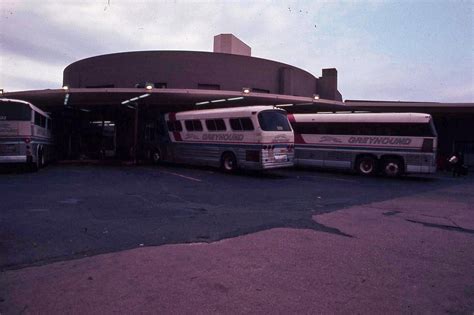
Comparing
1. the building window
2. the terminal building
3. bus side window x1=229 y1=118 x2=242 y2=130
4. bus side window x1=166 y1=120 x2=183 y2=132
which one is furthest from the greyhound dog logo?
the building window

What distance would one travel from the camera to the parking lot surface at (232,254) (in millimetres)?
3545

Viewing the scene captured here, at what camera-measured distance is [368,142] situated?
56.9 ft

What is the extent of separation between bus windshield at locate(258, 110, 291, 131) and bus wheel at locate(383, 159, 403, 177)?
5.36 meters

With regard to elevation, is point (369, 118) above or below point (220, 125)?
above

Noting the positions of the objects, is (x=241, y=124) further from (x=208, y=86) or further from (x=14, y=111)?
(x=208, y=86)

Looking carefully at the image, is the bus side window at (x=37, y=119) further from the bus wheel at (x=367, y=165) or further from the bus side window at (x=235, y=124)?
the bus wheel at (x=367, y=165)

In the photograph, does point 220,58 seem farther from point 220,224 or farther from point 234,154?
point 220,224

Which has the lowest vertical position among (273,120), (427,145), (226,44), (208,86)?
(427,145)

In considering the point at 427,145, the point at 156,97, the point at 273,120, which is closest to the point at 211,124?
the point at 273,120

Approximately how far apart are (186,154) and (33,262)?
14482 mm

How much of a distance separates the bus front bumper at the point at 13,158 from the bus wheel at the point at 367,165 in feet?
51.6

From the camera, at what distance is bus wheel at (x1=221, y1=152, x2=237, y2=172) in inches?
643

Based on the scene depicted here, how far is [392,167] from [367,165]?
4.00 ft

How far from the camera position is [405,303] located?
352 centimetres
